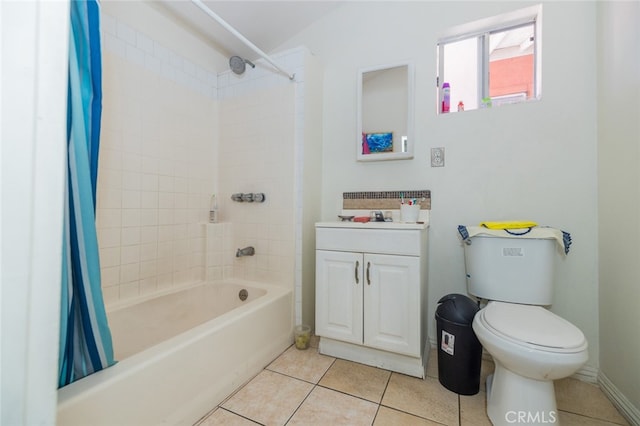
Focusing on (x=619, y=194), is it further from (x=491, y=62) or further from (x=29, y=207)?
(x=29, y=207)

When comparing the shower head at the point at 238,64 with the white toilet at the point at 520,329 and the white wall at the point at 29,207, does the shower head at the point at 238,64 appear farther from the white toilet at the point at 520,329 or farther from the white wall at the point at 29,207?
the white toilet at the point at 520,329

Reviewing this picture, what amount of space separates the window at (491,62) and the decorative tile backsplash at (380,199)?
0.57m

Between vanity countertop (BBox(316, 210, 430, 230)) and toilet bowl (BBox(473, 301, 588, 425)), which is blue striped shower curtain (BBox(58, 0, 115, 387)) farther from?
toilet bowl (BBox(473, 301, 588, 425))

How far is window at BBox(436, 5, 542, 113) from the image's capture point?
5.41 ft

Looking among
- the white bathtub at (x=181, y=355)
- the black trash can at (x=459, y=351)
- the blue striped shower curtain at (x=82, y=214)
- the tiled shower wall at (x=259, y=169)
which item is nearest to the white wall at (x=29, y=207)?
the blue striped shower curtain at (x=82, y=214)

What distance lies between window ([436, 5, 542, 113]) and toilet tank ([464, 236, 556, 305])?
850mm

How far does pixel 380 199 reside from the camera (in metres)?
1.89

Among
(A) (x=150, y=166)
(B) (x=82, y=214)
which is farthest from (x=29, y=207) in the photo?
(A) (x=150, y=166)

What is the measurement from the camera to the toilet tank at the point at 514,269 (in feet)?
4.50

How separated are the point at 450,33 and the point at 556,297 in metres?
1.71

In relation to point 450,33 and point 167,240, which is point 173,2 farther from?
point 450,33

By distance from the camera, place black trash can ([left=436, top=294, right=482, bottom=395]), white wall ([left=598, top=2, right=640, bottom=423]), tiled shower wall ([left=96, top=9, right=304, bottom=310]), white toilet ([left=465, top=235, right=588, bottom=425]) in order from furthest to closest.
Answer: tiled shower wall ([left=96, top=9, right=304, bottom=310]) < black trash can ([left=436, top=294, right=482, bottom=395]) < white wall ([left=598, top=2, right=640, bottom=423]) < white toilet ([left=465, top=235, right=588, bottom=425])

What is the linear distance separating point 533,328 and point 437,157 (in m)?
1.05

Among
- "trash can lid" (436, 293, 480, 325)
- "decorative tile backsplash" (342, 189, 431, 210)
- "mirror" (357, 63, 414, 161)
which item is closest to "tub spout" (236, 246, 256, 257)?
"decorative tile backsplash" (342, 189, 431, 210)
